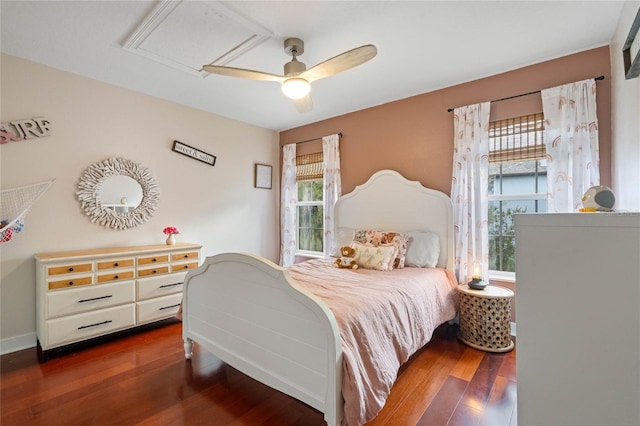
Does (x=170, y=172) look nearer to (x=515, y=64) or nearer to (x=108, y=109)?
(x=108, y=109)

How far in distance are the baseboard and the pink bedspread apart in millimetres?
2447

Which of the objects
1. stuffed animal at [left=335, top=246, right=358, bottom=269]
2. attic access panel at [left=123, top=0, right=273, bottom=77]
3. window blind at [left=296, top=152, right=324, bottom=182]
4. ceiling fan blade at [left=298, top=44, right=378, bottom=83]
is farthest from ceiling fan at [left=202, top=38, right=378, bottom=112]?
window blind at [left=296, top=152, right=324, bottom=182]

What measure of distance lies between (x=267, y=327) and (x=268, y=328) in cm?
1

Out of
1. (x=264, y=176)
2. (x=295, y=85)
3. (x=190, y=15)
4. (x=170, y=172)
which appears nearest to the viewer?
(x=190, y=15)

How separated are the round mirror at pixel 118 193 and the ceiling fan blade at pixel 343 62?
7.57 ft

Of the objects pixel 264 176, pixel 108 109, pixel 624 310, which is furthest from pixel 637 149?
pixel 108 109

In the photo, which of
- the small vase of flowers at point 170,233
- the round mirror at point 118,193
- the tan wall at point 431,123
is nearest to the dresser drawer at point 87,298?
the small vase of flowers at point 170,233

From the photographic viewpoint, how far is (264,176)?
15.0 ft

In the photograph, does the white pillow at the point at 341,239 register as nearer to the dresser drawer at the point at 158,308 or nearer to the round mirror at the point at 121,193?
the dresser drawer at the point at 158,308

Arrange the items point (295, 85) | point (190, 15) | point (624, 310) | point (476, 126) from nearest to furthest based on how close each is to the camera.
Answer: point (624, 310) → point (190, 15) → point (295, 85) → point (476, 126)

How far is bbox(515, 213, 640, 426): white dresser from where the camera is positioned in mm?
862

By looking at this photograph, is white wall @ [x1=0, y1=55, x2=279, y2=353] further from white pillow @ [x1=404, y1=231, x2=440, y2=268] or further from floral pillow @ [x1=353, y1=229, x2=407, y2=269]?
white pillow @ [x1=404, y1=231, x2=440, y2=268]

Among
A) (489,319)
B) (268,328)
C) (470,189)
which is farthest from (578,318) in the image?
(470,189)

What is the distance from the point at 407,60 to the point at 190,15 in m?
1.79
